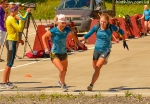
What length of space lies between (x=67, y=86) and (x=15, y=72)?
11.4 ft

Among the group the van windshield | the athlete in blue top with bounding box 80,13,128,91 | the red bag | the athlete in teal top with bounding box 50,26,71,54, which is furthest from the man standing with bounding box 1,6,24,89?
the van windshield

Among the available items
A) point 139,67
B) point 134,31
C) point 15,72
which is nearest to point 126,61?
point 139,67

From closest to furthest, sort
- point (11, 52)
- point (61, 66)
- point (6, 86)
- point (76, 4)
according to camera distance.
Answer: point (61, 66)
point (6, 86)
point (11, 52)
point (76, 4)

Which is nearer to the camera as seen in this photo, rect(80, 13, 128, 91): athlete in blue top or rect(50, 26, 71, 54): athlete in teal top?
rect(50, 26, 71, 54): athlete in teal top

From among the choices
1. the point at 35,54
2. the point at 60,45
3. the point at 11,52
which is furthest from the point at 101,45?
the point at 35,54

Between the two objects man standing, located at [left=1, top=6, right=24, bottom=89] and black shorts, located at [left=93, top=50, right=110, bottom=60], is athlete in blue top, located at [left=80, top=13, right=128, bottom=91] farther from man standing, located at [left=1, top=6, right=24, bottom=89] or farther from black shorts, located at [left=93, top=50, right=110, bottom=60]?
man standing, located at [left=1, top=6, right=24, bottom=89]

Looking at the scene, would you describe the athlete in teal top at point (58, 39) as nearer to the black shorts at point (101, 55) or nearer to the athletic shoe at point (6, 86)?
the black shorts at point (101, 55)

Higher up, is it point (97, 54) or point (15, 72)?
point (97, 54)

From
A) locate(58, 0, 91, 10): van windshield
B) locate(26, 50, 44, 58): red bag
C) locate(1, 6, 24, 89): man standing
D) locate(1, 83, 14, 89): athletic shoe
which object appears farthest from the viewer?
locate(58, 0, 91, 10): van windshield

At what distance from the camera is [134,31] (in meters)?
32.9

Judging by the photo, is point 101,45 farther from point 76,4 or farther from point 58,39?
point 76,4

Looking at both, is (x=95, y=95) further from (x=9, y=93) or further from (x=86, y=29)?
(x=86, y=29)

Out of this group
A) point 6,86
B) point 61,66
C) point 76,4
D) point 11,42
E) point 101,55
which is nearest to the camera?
point 61,66

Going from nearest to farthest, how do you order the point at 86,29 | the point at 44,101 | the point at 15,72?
the point at 44,101, the point at 15,72, the point at 86,29
